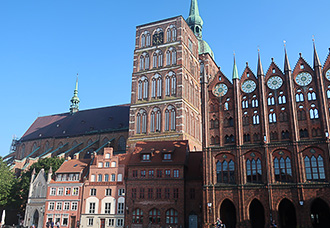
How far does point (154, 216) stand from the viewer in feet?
152

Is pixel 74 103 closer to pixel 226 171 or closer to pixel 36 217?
pixel 36 217

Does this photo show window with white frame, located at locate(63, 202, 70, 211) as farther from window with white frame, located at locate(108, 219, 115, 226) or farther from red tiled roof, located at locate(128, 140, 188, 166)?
red tiled roof, located at locate(128, 140, 188, 166)

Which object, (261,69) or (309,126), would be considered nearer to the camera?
(309,126)

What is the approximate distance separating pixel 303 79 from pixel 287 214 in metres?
16.5

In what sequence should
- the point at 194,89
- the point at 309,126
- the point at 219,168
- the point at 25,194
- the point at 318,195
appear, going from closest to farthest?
the point at 318,195
the point at 309,126
the point at 219,168
the point at 25,194
the point at 194,89

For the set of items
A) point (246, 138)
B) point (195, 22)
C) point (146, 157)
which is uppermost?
point (195, 22)

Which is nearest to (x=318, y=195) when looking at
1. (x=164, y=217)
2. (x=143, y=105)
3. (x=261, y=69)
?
(x=261, y=69)

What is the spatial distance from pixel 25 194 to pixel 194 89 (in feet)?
122

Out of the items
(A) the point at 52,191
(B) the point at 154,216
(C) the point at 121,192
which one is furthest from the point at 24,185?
(B) the point at 154,216

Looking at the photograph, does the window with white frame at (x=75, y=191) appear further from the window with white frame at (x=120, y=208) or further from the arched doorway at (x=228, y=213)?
the arched doorway at (x=228, y=213)

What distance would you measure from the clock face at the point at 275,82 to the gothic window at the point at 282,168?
864 cm

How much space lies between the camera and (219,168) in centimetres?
4216

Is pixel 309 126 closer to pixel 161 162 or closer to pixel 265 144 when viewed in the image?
pixel 265 144

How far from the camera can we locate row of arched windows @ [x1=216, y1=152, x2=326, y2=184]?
3800 centimetres
